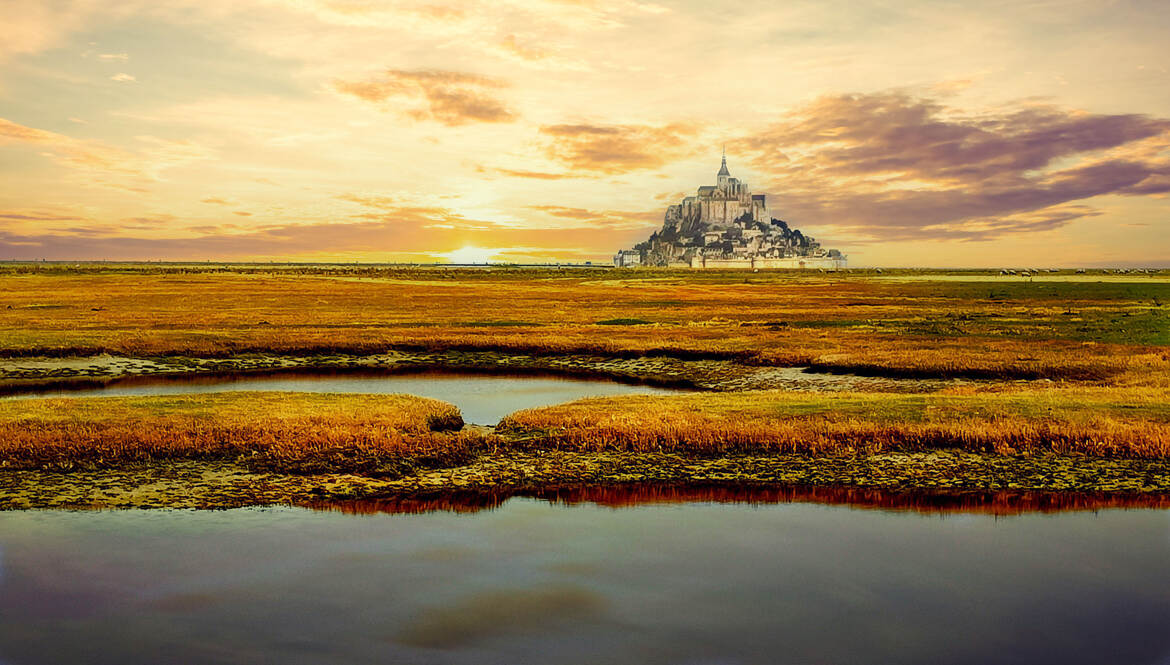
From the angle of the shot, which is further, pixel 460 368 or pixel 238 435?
pixel 460 368

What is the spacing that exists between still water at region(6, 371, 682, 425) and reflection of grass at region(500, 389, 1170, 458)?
6244mm

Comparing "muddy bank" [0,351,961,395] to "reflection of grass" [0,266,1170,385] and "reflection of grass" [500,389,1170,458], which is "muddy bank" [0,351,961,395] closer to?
"reflection of grass" [0,266,1170,385]

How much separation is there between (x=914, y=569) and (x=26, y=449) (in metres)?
22.3

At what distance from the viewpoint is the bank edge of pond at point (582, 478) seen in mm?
19533

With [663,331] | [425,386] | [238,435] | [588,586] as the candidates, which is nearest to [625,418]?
[238,435]

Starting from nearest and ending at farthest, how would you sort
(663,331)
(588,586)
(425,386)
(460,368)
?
(588,586), (425,386), (460,368), (663,331)

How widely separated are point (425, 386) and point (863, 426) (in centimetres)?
2110

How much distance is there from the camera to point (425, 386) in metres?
39.2

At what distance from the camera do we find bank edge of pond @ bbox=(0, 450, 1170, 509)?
1953cm

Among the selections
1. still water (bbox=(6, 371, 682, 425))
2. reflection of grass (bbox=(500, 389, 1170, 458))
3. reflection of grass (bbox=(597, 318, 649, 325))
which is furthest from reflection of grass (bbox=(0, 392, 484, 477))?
reflection of grass (bbox=(597, 318, 649, 325))

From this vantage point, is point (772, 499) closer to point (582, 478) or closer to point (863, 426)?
point (582, 478)

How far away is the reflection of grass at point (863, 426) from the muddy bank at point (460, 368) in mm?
8370

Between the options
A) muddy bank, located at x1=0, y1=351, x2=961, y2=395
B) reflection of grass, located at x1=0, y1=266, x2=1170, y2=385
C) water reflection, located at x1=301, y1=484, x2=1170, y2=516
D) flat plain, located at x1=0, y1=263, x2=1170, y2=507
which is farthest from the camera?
reflection of grass, located at x1=0, y1=266, x2=1170, y2=385

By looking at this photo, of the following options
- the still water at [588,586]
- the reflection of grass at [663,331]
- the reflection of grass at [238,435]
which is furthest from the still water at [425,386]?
the still water at [588,586]
